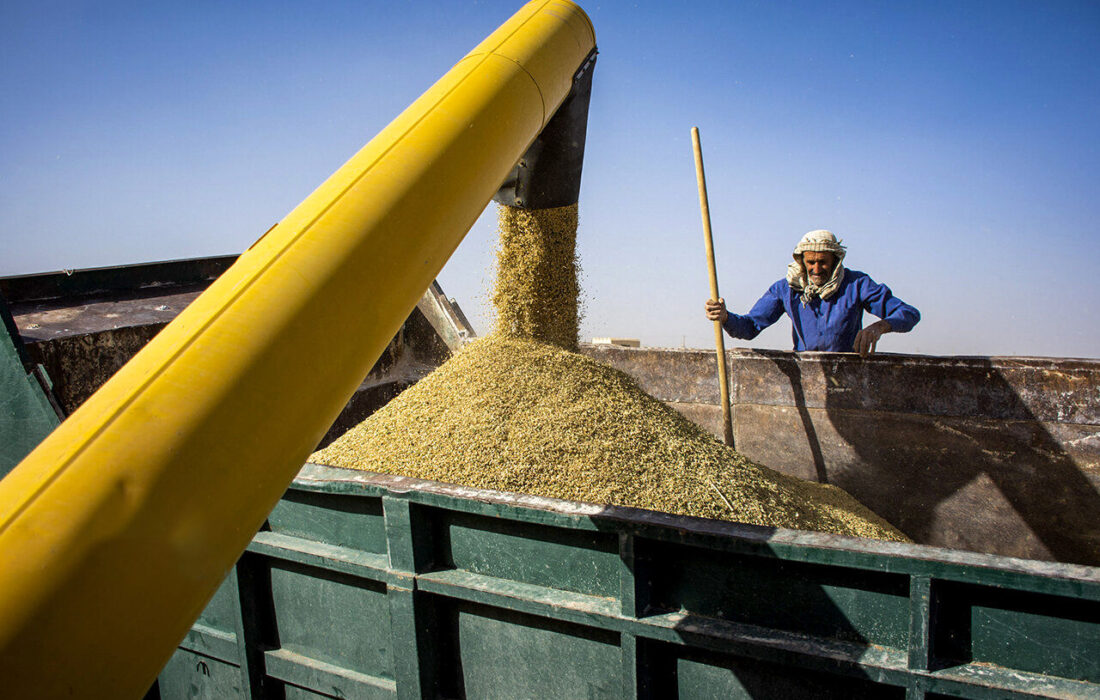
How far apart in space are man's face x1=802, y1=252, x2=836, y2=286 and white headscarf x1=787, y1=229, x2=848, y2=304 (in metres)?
0.02

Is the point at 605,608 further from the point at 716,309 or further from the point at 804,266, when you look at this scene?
the point at 804,266

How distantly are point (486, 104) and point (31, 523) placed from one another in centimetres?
92

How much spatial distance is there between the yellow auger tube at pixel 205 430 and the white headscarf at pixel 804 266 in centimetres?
313

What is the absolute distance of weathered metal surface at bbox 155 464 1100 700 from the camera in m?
1.15

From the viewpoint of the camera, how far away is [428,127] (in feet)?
3.52

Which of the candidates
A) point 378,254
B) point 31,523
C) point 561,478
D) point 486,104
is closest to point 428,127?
point 486,104

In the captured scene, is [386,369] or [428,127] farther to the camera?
[386,369]

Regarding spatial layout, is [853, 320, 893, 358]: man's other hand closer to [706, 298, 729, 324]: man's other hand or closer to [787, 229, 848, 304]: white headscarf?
[787, 229, 848, 304]: white headscarf

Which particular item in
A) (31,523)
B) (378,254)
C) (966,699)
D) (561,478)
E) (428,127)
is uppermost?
(428,127)

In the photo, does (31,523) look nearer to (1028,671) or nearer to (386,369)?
(1028,671)

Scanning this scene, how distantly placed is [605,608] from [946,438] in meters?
2.32

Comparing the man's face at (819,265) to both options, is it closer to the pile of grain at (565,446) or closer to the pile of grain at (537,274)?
the pile of grain at (565,446)

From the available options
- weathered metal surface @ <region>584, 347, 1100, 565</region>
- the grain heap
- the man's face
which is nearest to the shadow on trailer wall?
the grain heap

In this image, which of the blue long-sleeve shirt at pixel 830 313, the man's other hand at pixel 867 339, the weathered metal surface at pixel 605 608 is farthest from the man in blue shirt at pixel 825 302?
the weathered metal surface at pixel 605 608
